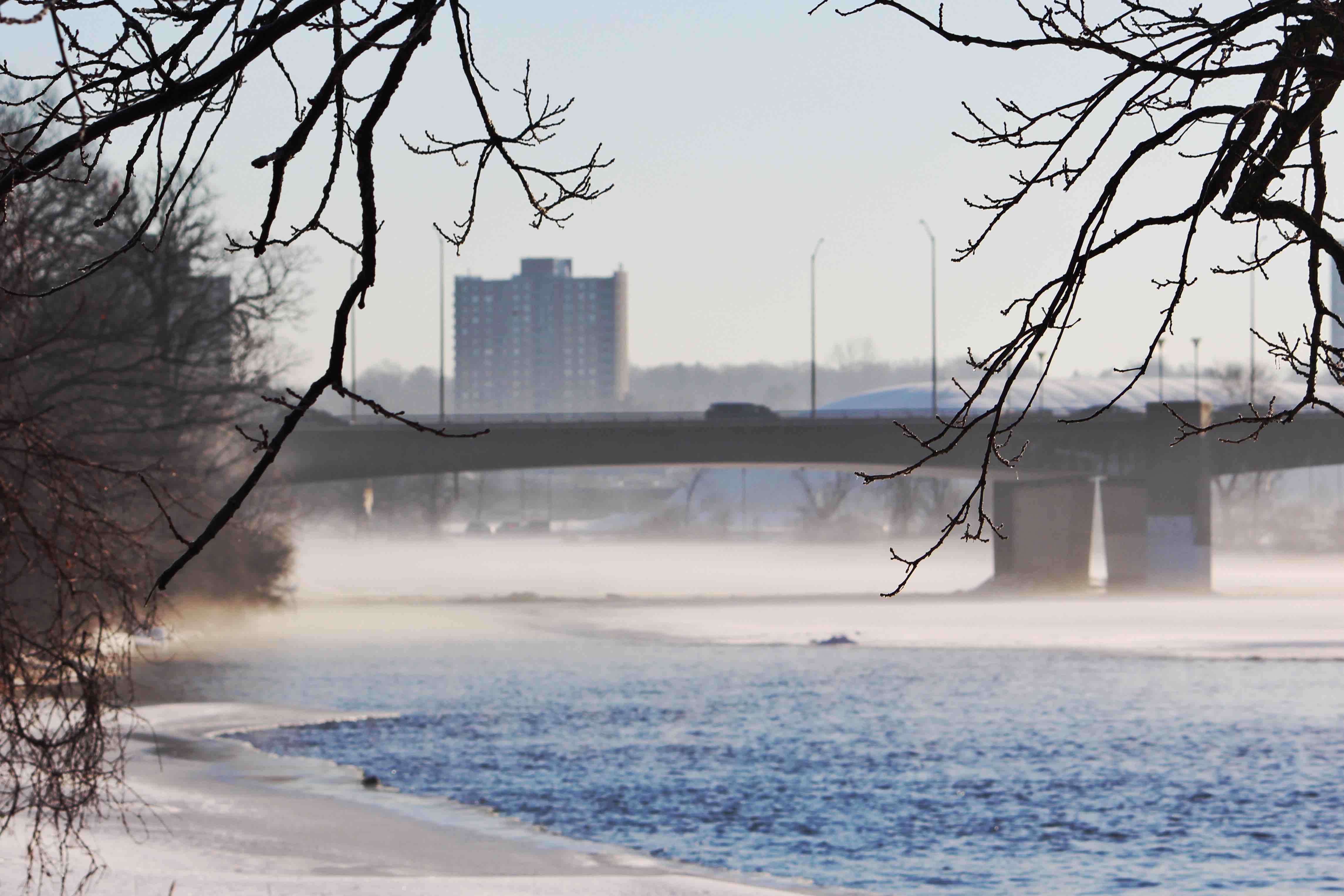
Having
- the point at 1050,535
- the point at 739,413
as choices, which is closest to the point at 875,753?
the point at 739,413

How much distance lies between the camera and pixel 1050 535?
87438 mm

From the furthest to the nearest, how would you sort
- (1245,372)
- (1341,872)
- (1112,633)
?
(1245,372) < (1112,633) < (1341,872)

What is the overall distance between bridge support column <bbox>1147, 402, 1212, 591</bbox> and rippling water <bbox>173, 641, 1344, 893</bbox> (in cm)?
3015

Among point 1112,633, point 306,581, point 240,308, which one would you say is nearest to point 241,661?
point 240,308

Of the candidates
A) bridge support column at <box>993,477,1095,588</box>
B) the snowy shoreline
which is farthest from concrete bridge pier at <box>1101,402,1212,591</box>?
the snowy shoreline

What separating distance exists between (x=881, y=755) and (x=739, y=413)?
51.3m

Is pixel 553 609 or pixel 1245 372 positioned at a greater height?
pixel 1245 372

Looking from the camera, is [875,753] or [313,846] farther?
[875,753]

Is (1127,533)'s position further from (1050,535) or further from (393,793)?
(393,793)

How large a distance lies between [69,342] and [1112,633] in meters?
39.0

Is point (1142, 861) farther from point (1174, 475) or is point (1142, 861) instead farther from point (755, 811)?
point (1174, 475)

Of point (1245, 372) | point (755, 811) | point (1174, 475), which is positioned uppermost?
point (1245, 372)

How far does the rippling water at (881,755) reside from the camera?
933 inches

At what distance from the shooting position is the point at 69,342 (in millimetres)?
33844
